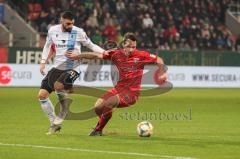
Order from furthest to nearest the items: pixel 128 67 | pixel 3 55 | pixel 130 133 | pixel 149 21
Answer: pixel 149 21, pixel 3 55, pixel 130 133, pixel 128 67

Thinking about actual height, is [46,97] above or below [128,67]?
below

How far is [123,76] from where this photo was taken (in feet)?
43.6

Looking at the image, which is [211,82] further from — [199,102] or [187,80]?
[199,102]

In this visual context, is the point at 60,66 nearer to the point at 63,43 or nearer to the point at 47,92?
the point at 63,43

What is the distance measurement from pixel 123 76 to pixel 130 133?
4.40ft

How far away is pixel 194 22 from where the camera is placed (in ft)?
126

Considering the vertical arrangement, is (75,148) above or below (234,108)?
above

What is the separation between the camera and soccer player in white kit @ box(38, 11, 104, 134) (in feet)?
44.2

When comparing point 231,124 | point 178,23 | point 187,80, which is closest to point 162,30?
point 178,23

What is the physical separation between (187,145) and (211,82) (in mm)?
21755

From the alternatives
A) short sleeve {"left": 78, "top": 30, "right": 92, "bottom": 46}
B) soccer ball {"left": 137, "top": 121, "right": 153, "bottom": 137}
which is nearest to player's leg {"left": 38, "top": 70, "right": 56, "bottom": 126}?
short sleeve {"left": 78, "top": 30, "right": 92, "bottom": 46}

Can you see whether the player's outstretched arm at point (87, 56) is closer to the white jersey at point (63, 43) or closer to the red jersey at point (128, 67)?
the red jersey at point (128, 67)

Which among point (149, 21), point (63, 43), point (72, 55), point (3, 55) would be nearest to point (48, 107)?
point (72, 55)

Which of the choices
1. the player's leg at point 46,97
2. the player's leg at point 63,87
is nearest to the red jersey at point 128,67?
the player's leg at point 63,87
